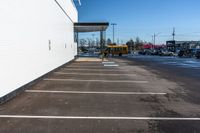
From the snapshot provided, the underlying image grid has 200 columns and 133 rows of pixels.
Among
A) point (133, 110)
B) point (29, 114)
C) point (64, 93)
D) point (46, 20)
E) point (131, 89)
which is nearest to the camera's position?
point (29, 114)

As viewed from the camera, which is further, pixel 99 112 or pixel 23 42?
pixel 23 42

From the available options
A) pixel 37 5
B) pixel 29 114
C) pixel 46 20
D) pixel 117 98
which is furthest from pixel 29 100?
pixel 46 20

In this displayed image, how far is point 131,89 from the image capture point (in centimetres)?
1330

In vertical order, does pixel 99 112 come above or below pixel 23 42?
below

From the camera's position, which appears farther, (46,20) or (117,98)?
(46,20)

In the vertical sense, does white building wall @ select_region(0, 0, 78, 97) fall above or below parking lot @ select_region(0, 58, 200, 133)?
above

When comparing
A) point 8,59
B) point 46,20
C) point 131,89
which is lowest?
point 131,89

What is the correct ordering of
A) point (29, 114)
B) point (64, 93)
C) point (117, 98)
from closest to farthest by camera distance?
point (29, 114) < point (117, 98) < point (64, 93)

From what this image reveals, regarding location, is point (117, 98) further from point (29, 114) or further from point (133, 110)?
point (29, 114)

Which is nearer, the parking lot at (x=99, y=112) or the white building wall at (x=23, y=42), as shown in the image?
the parking lot at (x=99, y=112)

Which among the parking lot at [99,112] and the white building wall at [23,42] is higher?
the white building wall at [23,42]

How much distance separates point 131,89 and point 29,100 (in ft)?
15.1

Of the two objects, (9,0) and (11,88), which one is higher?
(9,0)

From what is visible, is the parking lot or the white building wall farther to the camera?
the white building wall
